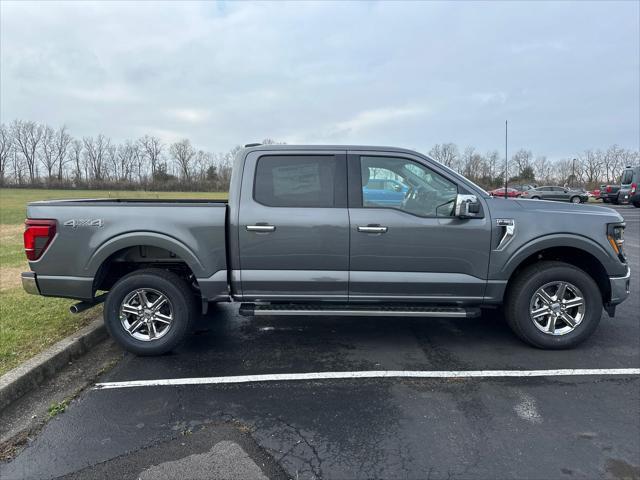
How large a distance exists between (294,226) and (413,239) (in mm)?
1118

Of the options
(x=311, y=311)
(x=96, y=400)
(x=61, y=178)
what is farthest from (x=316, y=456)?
(x=61, y=178)

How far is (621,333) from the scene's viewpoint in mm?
4770

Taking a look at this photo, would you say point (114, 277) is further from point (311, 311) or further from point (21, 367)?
point (311, 311)

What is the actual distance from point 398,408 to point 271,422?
95cm

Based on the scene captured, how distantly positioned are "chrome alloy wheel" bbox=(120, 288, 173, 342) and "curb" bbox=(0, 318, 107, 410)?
512 mm

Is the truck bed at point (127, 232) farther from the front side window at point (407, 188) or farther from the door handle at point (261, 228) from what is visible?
the front side window at point (407, 188)

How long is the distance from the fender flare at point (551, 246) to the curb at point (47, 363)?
13.5 feet

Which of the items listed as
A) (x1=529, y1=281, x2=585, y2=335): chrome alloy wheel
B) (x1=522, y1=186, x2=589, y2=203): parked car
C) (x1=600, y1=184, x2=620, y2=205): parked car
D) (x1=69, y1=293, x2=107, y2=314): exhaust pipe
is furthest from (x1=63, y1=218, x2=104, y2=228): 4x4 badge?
(x1=522, y1=186, x2=589, y2=203): parked car

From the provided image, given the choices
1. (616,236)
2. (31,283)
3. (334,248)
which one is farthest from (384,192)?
(31,283)

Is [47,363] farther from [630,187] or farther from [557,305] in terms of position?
[630,187]

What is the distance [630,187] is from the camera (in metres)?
24.2

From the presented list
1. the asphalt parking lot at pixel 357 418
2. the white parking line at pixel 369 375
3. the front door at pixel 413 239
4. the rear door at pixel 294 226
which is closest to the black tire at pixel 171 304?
the asphalt parking lot at pixel 357 418

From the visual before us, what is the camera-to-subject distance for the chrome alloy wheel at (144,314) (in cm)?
412

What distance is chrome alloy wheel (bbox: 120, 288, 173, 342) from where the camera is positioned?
412 cm
